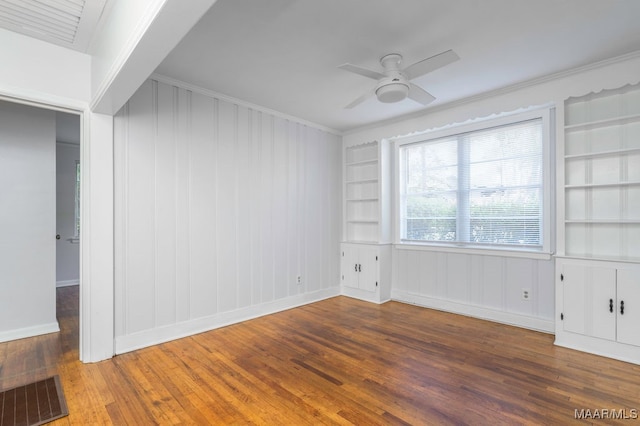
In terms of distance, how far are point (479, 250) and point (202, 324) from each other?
3.52 meters

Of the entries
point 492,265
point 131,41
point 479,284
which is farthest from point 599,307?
point 131,41

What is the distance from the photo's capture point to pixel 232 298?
12.6 ft

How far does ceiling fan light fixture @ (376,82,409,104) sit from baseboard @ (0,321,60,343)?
4400 mm

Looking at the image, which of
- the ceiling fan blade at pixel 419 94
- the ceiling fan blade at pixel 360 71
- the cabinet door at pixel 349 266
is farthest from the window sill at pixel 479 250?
the ceiling fan blade at pixel 360 71

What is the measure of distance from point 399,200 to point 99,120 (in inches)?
156

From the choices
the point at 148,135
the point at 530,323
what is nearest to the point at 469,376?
the point at 530,323

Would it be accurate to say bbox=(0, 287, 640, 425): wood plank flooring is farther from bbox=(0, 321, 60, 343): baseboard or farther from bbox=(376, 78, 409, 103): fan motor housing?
bbox=(376, 78, 409, 103): fan motor housing

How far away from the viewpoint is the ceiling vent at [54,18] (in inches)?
83.5

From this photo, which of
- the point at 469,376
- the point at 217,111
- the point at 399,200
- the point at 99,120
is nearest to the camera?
the point at 469,376

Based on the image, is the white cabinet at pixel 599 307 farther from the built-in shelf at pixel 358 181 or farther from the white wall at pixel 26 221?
the white wall at pixel 26 221

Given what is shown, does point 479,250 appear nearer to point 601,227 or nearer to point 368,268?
point 601,227

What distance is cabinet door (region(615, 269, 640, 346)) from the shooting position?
9.09 ft

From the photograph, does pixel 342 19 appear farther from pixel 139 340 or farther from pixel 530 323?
pixel 530 323

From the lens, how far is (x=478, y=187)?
4.21 metres
